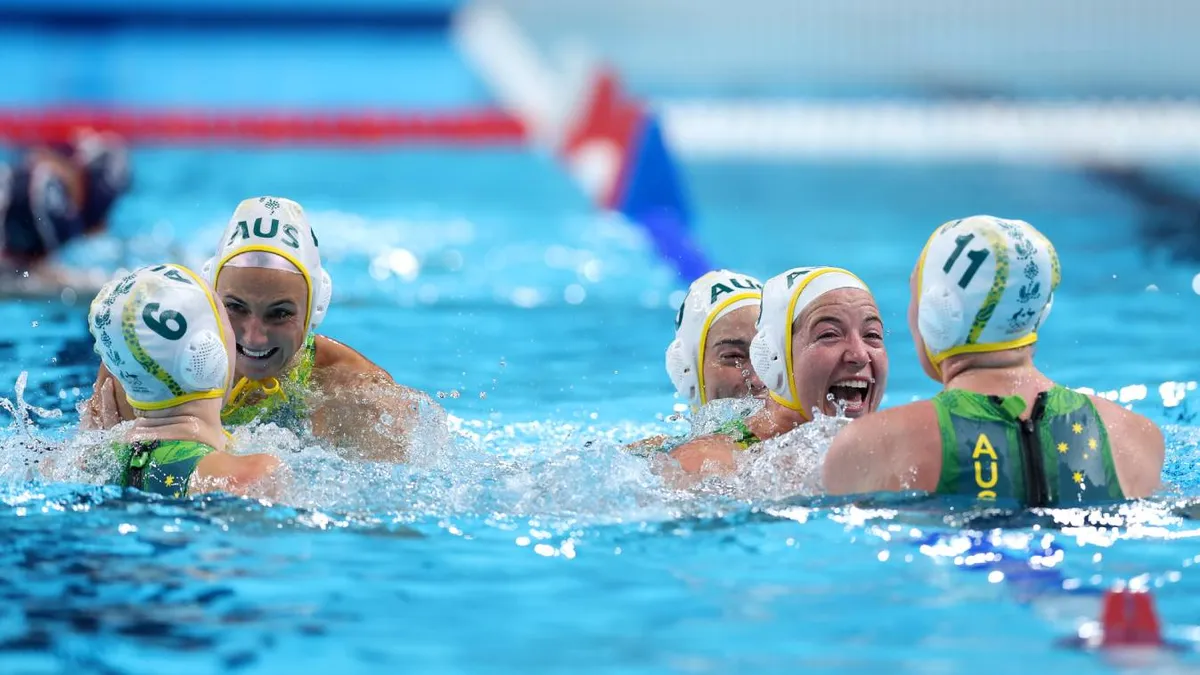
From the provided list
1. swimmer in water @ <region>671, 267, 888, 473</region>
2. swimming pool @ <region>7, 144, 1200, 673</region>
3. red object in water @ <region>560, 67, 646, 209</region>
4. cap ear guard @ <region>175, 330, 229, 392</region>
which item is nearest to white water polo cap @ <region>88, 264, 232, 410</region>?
cap ear guard @ <region>175, 330, 229, 392</region>

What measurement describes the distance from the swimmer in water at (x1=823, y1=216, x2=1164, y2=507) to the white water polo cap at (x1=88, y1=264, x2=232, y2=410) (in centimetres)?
156

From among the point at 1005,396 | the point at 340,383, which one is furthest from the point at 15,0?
the point at 1005,396

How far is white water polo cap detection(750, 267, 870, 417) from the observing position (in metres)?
4.40

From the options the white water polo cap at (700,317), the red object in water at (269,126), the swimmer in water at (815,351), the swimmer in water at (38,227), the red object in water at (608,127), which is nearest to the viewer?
the swimmer in water at (815,351)

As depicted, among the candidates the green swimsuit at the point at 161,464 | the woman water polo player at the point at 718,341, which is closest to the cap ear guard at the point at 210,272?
the green swimsuit at the point at 161,464

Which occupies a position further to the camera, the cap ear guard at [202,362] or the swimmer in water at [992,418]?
the cap ear guard at [202,362]

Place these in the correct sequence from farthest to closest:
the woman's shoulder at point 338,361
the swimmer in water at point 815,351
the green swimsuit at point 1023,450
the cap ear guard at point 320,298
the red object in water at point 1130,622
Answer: the woman's shoulder at point 338,361
the cap ear guard at point 320,298
the swimmer in water at point 815,351
the green swimsuit at point 1023,450
the red object in water at point 1130,622

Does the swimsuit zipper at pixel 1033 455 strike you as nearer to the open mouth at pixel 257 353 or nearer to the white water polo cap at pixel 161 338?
the white water polo cap at pixel 161 338

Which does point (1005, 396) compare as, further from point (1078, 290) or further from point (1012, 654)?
point (1078, 290)

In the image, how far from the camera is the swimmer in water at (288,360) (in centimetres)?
472

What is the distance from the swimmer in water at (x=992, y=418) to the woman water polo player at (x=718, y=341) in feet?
3.17

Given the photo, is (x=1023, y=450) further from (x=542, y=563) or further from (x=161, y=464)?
(x=161, y=464)

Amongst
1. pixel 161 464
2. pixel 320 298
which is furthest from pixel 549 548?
pixel 320 298

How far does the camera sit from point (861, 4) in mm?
23609
